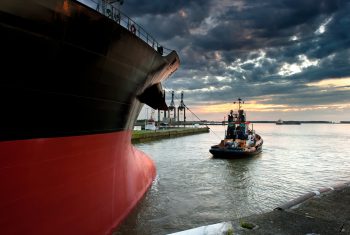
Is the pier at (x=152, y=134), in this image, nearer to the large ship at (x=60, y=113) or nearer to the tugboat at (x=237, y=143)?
the tugboat at (x=237, y=143)

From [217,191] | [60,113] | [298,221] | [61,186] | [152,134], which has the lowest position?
[217,191]

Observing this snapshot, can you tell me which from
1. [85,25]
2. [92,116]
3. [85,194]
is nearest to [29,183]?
[85,194]

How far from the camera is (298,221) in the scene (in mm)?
6113

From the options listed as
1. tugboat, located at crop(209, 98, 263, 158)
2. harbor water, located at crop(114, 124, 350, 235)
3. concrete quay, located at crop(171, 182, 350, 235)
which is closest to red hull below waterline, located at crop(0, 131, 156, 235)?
harbor water, located at crop(114, 124, 350, 235)

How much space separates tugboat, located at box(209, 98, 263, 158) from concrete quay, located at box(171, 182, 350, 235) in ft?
65.5

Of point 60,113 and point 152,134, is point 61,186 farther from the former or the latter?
point 152,134

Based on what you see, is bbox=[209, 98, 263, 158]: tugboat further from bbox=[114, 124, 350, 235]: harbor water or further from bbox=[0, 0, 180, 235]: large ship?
bbox=[0, 0, 180, 235]: large ship

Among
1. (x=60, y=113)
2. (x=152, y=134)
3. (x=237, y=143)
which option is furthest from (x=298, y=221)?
(x=152, y=134)

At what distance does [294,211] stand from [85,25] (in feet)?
19.1

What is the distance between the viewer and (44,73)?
17.4 ft

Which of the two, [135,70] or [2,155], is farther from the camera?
[135,70]

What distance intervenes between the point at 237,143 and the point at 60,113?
24881mm

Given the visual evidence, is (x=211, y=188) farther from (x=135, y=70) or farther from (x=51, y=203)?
(x=51, y=203)

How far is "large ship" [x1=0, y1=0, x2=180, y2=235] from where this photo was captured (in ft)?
15.7
